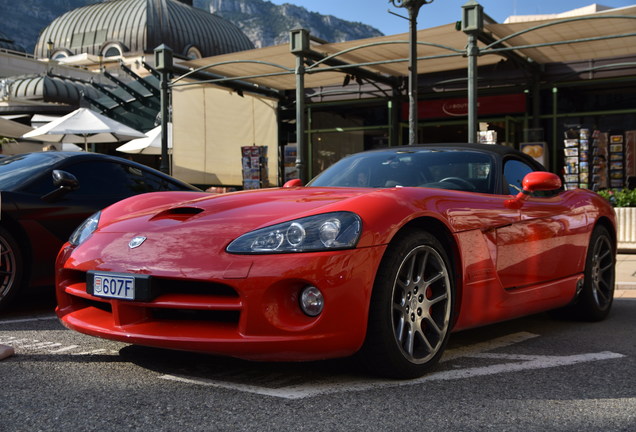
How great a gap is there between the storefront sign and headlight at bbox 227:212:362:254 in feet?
A: 50.3

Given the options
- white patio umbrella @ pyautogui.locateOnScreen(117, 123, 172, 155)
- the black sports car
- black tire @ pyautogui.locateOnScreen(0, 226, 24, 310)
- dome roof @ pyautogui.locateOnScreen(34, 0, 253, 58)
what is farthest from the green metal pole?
dome roof @ pyautogui.locateOnScreen(34, 0, 253, 58)

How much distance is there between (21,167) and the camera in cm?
559

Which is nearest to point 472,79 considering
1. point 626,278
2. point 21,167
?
A: point 626,278

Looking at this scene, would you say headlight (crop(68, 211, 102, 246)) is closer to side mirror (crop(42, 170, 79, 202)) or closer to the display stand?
side mirror (crop(42, 170, 79, 202))

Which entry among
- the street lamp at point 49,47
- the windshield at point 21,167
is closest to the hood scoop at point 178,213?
the windshield at point 21,167

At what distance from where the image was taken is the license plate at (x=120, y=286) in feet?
10.1

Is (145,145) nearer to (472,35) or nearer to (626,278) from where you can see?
(472,35)

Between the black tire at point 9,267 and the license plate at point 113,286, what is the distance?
2.01 metres

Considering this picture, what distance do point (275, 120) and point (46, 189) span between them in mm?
15196

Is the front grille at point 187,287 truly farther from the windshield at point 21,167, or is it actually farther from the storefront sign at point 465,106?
the storefront sign at point 465,106

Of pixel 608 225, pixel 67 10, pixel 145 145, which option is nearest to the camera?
pixel 608 225

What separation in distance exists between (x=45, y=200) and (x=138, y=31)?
67.4 m

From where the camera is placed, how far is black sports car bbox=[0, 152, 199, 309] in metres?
5.03

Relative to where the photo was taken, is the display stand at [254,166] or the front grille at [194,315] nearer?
the front grille at [194,315]
